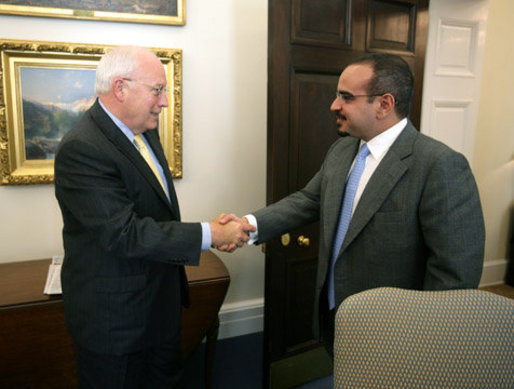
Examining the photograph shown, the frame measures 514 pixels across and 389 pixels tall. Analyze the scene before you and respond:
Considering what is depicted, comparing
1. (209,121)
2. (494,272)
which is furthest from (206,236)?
(494,272)

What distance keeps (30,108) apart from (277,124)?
141 cm

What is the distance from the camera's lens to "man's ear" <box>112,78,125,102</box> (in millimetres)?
1565

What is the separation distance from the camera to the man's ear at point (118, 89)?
157cm

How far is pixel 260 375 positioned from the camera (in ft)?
8.71

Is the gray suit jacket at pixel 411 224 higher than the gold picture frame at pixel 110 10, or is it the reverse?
the gold picture frame at pixel 110 10

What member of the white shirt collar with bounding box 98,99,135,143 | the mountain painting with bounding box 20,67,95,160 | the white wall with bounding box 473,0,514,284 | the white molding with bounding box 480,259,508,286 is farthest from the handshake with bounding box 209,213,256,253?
the white molding with bounding box 480,259,508,286

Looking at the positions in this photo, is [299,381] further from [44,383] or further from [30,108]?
[30,108]

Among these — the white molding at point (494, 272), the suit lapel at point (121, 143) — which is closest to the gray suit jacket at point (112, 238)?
the suit lapel at point (121, 143)

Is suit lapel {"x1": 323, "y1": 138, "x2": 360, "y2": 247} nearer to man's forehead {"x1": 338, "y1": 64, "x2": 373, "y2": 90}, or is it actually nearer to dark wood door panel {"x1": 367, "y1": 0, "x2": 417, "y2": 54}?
man's forehead {"x1": 338, "y1": 64, "x2": 373, "y2": 90}

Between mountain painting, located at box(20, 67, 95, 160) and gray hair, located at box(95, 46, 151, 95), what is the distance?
0.92 meters

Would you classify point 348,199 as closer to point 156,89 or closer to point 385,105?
point 385,105

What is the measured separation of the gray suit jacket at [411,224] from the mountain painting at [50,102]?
1550 mm

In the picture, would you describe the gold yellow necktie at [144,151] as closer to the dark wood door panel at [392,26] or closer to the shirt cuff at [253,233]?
the shirt cuff at [253,233]

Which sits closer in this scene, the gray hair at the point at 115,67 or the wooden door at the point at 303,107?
the gray hair at the point at 115,67
